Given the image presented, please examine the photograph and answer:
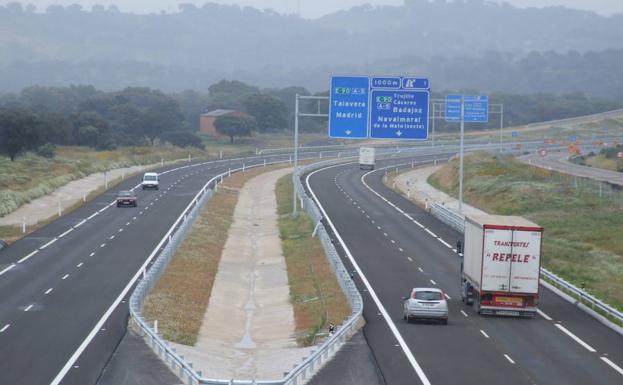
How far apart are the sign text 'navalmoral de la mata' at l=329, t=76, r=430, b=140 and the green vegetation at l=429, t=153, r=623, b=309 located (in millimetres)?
9974

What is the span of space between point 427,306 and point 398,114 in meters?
27.6

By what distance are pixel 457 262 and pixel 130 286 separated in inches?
624

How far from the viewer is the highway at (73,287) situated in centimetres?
2708

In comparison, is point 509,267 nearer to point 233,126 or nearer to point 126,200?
point 126,200

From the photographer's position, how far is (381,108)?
59250mm

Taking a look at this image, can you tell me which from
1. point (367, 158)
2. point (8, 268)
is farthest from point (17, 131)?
point (8, 268)

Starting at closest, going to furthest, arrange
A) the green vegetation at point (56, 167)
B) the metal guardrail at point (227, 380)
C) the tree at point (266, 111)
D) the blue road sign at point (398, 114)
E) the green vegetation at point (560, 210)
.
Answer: the metal guardrail at point (227, 380) < the green vegetation at point (560, 210) < the blue road sign at point (398, 114) < the green vegetation at point (56, 167) < the tree at point (266, 111)

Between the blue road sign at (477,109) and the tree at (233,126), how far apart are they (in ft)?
256

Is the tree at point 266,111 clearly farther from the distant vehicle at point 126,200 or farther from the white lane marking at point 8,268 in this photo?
the white lane marking at point 8,268

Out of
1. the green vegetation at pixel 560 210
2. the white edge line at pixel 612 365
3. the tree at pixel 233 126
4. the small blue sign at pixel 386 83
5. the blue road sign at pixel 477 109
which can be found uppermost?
the small blue sign at pixel 386 83

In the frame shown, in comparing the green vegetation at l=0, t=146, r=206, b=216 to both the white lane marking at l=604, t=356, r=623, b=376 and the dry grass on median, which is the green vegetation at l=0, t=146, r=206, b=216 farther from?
the white lane marking at l=604, t=356, r=623, b=376

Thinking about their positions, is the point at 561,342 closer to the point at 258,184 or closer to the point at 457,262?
the point at 457,262

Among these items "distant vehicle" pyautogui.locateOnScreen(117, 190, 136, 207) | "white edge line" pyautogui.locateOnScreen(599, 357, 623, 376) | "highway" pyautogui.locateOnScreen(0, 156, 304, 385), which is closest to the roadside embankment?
"white edge line" pyautogui.locateOnScreen(599, 357, 623, 376)

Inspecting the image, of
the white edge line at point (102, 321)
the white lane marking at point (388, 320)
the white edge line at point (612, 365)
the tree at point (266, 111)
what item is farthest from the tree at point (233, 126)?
the white edge line at point (612, 365)
